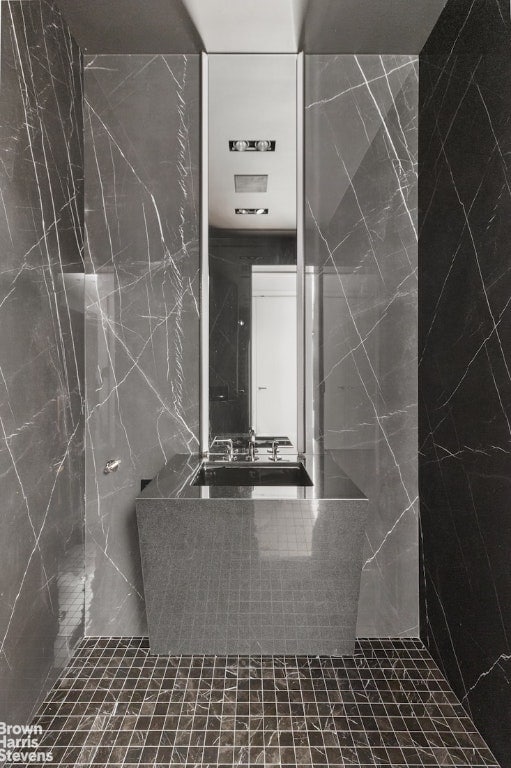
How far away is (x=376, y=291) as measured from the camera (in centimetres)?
242

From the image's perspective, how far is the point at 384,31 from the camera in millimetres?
2252

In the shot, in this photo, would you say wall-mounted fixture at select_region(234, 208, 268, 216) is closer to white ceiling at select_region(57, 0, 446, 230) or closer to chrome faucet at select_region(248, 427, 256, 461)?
white ceiling at select_region(57, 0, 446, 230)

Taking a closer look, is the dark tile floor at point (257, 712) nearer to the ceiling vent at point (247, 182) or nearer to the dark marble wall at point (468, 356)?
the dark marble wall at point (468, 356)

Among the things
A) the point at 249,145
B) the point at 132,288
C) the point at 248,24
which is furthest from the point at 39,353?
the point at 248,24

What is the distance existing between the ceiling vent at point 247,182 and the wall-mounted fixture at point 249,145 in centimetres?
12

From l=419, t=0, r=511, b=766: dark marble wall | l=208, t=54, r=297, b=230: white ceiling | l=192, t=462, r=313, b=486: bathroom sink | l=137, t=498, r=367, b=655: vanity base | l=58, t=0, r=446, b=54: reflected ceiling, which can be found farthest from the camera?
l=208, t=54, r=297, b=230: white ceiling

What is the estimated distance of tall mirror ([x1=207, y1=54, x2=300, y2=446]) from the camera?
97.0 inches

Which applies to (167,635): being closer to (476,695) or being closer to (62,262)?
(476,695)

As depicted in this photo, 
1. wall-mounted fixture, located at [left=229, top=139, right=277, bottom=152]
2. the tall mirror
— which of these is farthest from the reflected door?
wall-mounted fixture, located at [left=229, top=139, right=277, bottom=152]

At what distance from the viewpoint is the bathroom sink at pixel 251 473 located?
2.34 meters

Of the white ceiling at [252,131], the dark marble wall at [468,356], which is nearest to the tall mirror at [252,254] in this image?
the white ceiling at [252,131]

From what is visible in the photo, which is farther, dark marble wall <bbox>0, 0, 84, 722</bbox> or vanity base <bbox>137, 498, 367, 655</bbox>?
vanity base <bbox>137, 498, 367, 655</bbox>

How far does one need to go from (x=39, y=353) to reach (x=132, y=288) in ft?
2.21

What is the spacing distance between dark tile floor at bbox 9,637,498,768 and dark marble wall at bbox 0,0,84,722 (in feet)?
0.64
